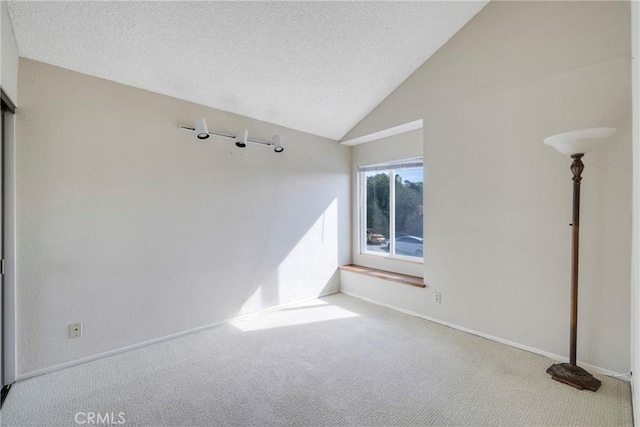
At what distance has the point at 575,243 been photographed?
2.16 metres

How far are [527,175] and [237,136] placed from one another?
2.80 metres

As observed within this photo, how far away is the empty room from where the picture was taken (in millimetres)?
1983

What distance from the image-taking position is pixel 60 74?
231 cm

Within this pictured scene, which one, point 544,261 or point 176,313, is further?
point 176,313

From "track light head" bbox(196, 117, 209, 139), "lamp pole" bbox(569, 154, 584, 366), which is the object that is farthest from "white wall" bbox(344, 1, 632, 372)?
"track light head" bbox(196, 117, 209, 139)

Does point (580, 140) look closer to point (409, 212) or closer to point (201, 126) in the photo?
point (409, 212)

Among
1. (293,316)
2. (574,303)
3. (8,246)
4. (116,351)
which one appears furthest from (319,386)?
(8,246)

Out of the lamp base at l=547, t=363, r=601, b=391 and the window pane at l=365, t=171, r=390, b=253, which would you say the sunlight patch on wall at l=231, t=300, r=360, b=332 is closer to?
the window pane at l=365, t=171, r=390, b=253

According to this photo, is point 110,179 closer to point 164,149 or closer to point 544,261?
point 164,149

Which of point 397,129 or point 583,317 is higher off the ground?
point 397,129

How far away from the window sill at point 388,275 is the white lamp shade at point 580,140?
1883 mm

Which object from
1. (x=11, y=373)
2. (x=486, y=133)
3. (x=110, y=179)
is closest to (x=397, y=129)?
(x=486, y=133)

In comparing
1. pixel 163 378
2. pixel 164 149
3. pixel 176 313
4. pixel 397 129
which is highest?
pixel 397 129

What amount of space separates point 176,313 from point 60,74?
87.3 inches
